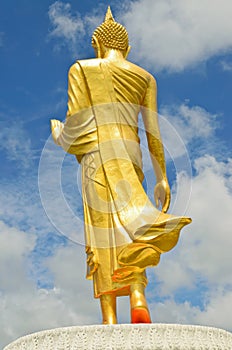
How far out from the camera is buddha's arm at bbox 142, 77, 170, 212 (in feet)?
22.5

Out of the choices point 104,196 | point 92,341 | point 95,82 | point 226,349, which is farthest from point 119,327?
point 95,82

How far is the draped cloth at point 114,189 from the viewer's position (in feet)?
18.8

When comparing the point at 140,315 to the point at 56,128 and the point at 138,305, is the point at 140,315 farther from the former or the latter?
the point at 56,128

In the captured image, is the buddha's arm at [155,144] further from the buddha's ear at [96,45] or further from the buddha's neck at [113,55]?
the buddha's ear at [96,45]

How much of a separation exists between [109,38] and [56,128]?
1.45 metres

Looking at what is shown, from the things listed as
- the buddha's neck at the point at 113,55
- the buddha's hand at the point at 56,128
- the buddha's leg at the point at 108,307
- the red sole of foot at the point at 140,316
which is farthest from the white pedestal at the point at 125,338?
the buddha's neck at the point at 113,55

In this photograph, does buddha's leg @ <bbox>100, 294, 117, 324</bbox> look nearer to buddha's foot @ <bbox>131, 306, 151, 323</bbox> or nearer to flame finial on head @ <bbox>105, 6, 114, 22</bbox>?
buddha's foot @ <bbox>131, 306, 151, 323</bbox>

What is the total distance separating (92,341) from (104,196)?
2.30m

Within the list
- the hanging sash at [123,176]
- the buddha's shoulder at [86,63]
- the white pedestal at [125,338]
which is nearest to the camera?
the white pedestal at [125,338]

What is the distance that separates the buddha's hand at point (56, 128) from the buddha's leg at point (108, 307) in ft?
6.60

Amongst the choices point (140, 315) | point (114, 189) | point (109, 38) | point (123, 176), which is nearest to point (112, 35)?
point (109, 38)

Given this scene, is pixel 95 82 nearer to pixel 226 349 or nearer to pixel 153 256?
pixel 153 256

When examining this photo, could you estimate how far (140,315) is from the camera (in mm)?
5516

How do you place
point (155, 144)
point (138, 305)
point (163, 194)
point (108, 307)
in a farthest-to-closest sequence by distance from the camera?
point (155, 144)
point (163, 194)
point (108, 307)
point (138, 305)
